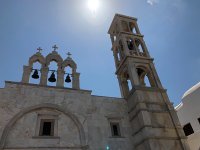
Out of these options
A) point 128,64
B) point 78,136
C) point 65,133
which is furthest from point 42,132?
point 128,64

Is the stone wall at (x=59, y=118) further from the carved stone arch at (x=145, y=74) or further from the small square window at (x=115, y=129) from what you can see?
the carved stone arch at (x=145, y=74)

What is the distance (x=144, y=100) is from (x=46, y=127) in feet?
22.7

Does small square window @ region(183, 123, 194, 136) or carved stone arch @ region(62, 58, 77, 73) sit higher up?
carved stone arch @ region(62, 58, 77, 73)

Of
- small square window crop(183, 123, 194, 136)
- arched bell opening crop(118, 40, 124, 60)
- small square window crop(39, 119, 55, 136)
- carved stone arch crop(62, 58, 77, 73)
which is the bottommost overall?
small square window crop(39, 119, 55, 136)

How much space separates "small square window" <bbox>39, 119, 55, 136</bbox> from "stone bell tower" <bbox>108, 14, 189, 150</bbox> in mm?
5609

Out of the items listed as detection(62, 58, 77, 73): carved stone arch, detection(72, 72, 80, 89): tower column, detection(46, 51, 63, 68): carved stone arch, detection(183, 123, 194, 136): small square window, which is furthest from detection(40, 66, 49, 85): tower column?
detection(183, 123, 194, 136): small square window

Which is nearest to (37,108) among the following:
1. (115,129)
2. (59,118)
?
(59,118)

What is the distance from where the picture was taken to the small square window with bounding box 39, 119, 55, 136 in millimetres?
12695

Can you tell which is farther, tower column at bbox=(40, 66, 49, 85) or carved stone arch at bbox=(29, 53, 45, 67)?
carved stone arch at bbox=(29, 53, 45, 67)

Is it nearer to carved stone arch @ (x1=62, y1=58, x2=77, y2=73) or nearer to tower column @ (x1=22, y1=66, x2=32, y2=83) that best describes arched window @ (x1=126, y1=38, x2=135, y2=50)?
carved stone arch @ (x1=62, y1=58, x2=77, y2=73)

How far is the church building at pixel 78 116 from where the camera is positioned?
40.5ft

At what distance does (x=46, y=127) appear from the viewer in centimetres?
1299

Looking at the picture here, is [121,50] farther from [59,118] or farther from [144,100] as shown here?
[59,118]

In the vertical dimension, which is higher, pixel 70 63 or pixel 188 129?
pixel 70 63
